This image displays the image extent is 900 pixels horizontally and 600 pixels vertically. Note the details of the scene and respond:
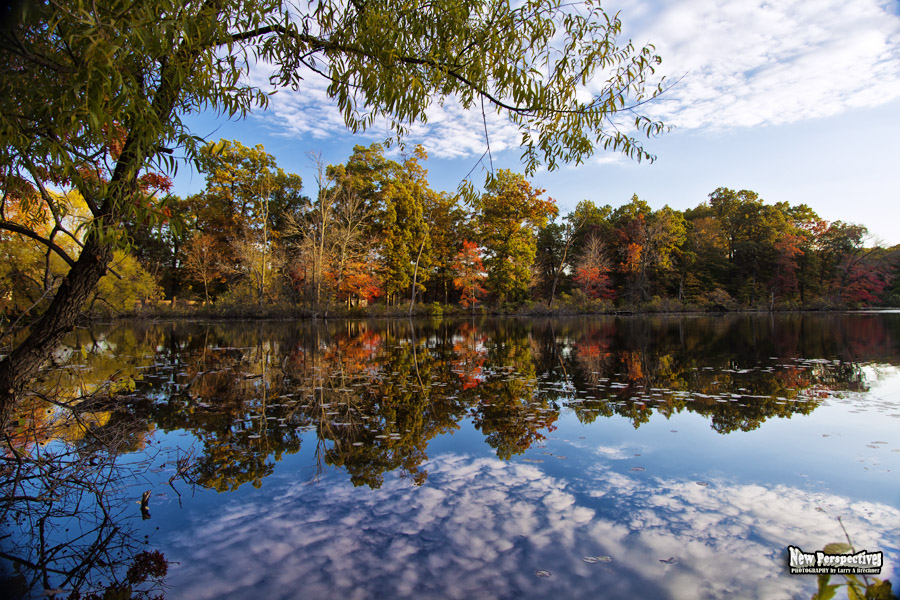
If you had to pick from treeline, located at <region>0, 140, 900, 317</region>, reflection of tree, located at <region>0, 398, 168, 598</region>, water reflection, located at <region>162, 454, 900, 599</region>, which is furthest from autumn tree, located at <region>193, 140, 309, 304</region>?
water reflection, located at <region>162, 454, 900, 599</region>

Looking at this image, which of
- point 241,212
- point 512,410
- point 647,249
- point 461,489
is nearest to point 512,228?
point 647,249

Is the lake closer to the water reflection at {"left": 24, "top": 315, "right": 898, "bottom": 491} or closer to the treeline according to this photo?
the water reflection at {"left": 24, "top": 315, "right": 898, "bottom": 491}

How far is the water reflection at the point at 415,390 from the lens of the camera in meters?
4.92

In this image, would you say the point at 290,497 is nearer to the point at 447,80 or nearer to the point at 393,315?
the point at 447,80

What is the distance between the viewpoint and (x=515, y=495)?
3680 millimetres

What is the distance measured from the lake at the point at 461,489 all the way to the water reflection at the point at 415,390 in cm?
5

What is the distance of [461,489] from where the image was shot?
150 inches

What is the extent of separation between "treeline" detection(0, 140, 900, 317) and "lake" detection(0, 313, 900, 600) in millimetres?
22272

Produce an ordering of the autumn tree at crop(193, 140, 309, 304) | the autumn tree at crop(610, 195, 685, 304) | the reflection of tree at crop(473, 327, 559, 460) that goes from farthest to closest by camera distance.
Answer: the autumn tree at crop(610, 195, 685, 304) < the autumn tree at crop(193, 140, 309, 304) < the reflection of tree at crop(473, 327, 559, 460)

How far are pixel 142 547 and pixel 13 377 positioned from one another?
1424 millimetres

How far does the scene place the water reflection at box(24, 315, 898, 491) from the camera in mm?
4922

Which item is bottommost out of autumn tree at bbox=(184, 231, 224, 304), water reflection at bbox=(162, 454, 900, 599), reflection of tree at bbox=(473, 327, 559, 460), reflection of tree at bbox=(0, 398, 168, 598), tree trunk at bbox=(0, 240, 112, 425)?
reflection of tree at bbox=(0, 398, 168, 598)

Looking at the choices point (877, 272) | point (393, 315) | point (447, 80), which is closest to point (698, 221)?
point (877, 272)

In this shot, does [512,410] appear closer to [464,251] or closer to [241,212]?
[464,251]
